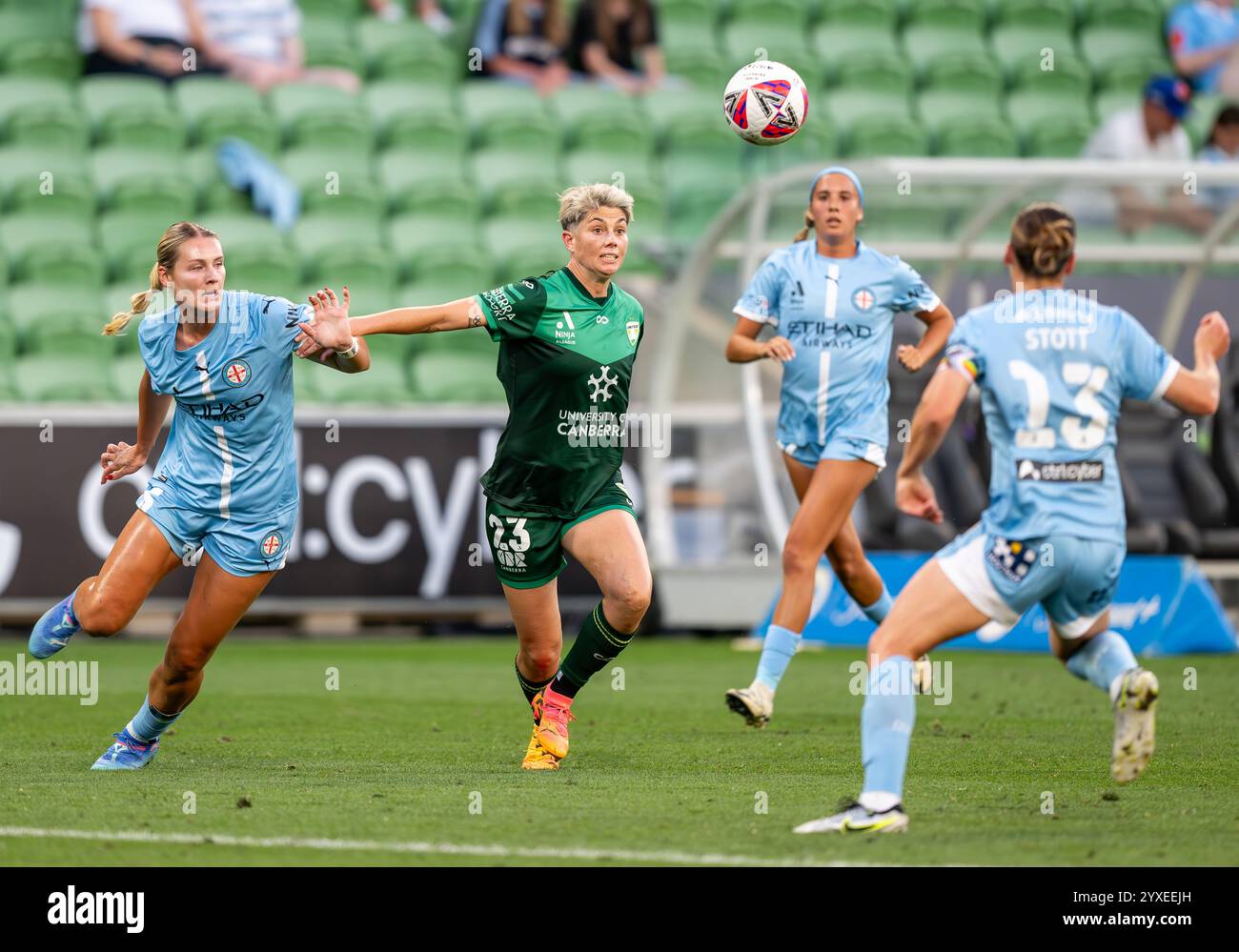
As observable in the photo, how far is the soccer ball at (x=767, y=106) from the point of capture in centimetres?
935

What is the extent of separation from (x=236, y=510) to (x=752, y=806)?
2317 mm

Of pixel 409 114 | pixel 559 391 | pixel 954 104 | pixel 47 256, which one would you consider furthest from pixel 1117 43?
pixel 559 391

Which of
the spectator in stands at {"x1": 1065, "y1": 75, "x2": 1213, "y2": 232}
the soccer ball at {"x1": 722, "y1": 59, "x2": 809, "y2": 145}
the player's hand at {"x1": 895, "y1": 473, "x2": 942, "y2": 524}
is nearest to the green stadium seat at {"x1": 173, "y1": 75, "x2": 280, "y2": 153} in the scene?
the spectator in stands at {"x1": 1065, "y1": 75, "x2": 1213, "y2": 232}

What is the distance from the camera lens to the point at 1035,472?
231 inches

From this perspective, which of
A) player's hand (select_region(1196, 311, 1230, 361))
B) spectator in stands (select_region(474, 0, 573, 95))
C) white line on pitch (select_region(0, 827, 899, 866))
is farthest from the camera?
spectator in stands (select_region(474, 0, 573, 95))

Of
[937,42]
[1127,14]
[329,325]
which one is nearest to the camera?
[329,325]

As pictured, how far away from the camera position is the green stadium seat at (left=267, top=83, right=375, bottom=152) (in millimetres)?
17016

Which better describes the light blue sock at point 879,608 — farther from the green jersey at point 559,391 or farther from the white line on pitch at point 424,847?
the white line on pitch at point 424,847

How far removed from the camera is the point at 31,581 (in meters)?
13.3

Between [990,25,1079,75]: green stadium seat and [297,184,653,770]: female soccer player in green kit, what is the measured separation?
1247 cm

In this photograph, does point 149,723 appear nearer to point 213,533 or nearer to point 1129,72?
point 213,533

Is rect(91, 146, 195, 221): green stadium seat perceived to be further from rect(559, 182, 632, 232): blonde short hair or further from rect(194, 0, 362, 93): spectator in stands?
rect(559, 182, 632, 232): blonde short hair

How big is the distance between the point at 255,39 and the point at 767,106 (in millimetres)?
9106

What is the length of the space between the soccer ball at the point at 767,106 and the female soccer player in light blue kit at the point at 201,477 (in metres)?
2.93
